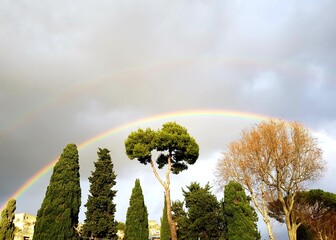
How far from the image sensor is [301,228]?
35.1 metres

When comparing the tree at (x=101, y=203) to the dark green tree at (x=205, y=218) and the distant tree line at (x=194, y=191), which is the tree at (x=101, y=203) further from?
the dark green tree at (x=205, y=218)

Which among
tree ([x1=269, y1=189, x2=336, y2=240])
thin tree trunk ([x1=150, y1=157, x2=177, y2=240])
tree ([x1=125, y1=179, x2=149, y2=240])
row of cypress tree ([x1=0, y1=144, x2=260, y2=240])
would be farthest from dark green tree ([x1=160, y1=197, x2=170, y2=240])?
thin tree trunk ([x1=150, y1=157, x2=177, y2=240])

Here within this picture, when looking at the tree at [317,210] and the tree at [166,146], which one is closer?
the tree at [166,146]

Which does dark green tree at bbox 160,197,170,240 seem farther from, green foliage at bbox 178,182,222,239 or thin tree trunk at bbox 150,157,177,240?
thin tree trunk at bbox 150,157,177,240

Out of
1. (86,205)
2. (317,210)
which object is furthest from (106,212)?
(317,210)

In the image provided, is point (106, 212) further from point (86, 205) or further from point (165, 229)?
point (165, 229)

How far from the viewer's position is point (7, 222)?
31.3 metres

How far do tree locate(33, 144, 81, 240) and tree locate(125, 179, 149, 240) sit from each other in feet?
22.1

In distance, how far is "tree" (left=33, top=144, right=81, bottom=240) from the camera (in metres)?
23.9

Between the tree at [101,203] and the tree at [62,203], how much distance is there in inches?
270

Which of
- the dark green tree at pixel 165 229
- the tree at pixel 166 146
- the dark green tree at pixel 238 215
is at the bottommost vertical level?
the dark green tree at pixel 238 215

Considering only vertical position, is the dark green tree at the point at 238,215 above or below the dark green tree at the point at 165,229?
below

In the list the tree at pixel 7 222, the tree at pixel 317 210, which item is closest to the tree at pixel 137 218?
the tree at pixel 7 222

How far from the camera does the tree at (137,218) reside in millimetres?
31156
